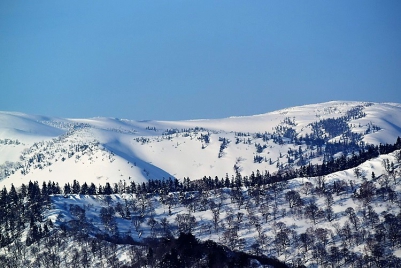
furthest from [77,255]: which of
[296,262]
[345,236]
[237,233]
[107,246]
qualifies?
[345,236]

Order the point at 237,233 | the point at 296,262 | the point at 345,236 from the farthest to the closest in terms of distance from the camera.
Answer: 1. the point at 237,233
2. the point at 345,236
3. the point at 296,262

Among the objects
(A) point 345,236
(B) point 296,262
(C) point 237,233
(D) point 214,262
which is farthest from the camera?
(C) point 237,233

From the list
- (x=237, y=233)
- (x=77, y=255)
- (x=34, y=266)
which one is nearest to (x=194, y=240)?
(x=237, y=233)

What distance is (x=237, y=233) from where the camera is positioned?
18825 cm

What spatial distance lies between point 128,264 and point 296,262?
53.2 m

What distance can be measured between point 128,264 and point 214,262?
26.2m

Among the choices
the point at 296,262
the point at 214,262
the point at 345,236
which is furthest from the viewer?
the point at 345,236

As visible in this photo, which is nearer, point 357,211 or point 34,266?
point 34,266

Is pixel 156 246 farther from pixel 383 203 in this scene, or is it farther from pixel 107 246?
pixel 383 203

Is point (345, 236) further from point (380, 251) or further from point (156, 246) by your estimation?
point (156, 246)

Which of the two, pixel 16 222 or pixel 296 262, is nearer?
pixel 296 262

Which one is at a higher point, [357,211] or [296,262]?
[357,211]

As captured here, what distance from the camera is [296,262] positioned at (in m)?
166

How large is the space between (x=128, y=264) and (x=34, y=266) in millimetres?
32748
